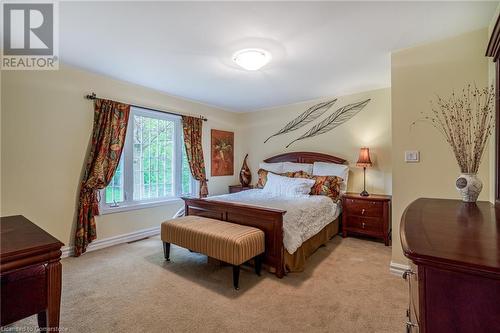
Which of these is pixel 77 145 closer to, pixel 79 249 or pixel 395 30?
pixel 79 249

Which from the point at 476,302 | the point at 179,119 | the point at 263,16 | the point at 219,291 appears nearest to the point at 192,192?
the point at 179,119

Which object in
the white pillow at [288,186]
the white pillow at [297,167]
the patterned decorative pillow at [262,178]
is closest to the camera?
the white pillow at [288,186]

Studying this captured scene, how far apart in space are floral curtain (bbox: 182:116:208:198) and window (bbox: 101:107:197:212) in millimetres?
119

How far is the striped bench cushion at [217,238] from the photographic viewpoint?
2148mm

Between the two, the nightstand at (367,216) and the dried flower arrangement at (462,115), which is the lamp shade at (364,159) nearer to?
the nightstand at (367,216)

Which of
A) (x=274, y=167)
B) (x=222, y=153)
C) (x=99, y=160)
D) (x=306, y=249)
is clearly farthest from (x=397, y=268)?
(x=99, y=160)

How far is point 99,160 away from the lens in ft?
10.1

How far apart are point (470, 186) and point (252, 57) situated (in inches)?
82.6

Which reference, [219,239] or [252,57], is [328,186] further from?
[252,57]

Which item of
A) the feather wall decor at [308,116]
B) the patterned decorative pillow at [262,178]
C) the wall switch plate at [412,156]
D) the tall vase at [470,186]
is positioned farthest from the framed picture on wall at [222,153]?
the tall vase at [470,186]

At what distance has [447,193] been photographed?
221 centimetres

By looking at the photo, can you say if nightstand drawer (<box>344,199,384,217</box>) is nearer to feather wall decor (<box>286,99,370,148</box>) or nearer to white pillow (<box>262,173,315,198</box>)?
white pillow (<box>262,173,315,198</box>)

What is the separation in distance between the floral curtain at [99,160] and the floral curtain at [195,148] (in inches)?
42.9

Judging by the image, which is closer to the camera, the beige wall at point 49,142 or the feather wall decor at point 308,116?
the beige wall at point 49,142
